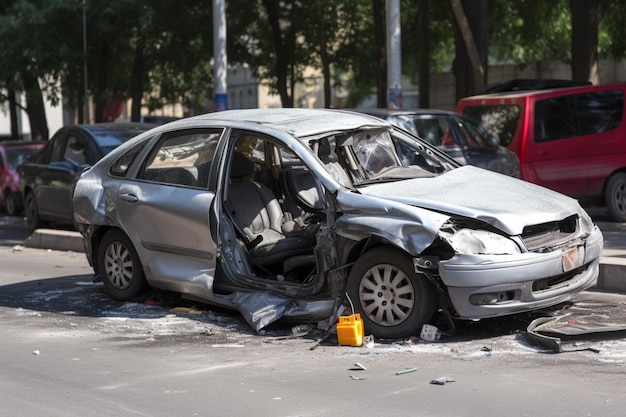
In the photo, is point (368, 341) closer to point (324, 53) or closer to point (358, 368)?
point (358, 368)

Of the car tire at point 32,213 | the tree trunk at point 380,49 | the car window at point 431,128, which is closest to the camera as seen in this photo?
the car window at point 431,128

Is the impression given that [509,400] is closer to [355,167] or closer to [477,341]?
[477,341]

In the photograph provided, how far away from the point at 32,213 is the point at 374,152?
9400mm

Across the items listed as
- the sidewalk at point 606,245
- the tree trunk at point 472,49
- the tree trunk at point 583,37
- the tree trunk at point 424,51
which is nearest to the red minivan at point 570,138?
the sidewalk at point 606,245

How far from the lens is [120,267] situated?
362 inches

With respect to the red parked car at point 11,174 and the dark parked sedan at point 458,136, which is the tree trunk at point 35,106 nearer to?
the red parked car at point 11,174

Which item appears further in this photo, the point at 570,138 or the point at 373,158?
the point at 570,138

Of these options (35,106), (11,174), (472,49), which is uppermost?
(472,49)

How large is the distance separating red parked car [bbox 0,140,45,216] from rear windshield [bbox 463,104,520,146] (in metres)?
9.09

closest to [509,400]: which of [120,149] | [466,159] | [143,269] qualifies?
[143,269]

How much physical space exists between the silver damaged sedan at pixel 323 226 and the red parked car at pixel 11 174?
11414 mm

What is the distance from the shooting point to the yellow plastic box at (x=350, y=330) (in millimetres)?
7215

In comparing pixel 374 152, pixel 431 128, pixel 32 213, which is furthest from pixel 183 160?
pixel 32 213

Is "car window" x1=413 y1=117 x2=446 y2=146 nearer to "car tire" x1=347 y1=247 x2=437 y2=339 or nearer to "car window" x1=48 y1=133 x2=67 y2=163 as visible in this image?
"car window" x1=48 y1=133 x2=67 y2=163
